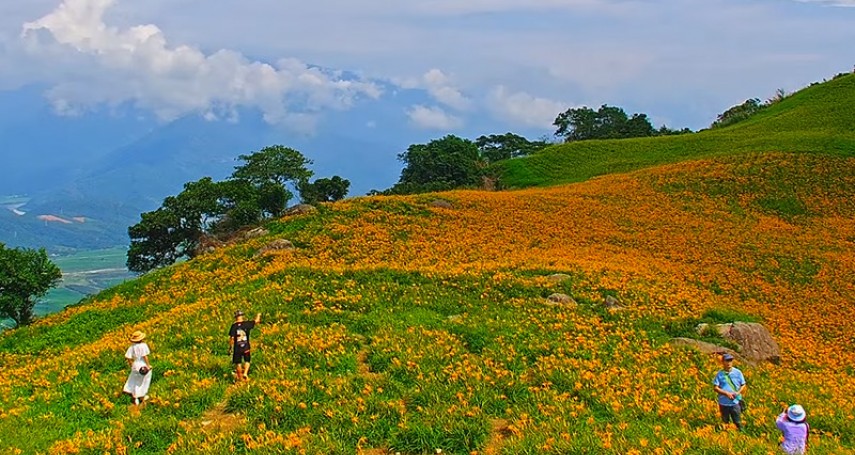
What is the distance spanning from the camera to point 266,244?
24125 millimetres

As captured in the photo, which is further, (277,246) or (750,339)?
(277,246)

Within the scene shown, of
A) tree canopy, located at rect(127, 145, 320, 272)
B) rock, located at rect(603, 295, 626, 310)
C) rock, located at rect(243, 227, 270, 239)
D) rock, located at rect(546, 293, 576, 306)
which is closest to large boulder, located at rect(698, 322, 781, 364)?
rock, located at rect(603, 295, 626, 310)

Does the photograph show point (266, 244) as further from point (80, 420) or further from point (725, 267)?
point (725, 267)

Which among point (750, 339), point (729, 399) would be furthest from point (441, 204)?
point (729, 399)

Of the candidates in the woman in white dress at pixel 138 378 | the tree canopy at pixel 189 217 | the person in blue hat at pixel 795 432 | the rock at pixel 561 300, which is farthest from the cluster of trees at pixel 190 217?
the person in blue hat at pixel 795 432

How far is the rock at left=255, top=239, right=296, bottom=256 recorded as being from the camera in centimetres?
2344

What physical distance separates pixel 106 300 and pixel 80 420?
14.1 meters

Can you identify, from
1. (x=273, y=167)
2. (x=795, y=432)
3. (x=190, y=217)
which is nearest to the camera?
(x=795, y=432)

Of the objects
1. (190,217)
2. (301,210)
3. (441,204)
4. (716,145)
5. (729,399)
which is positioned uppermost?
(716,145)

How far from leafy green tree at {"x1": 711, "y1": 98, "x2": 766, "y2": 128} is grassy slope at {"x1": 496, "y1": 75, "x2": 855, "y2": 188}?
24.7ft

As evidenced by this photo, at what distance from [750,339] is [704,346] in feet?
5.73

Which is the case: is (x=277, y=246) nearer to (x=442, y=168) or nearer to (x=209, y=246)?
(x=209, y=246)

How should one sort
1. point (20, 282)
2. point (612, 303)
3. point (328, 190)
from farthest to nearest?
1. point (328, 190)
2. point (20, 282)
3. point (612, 303)

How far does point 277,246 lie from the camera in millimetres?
23781
